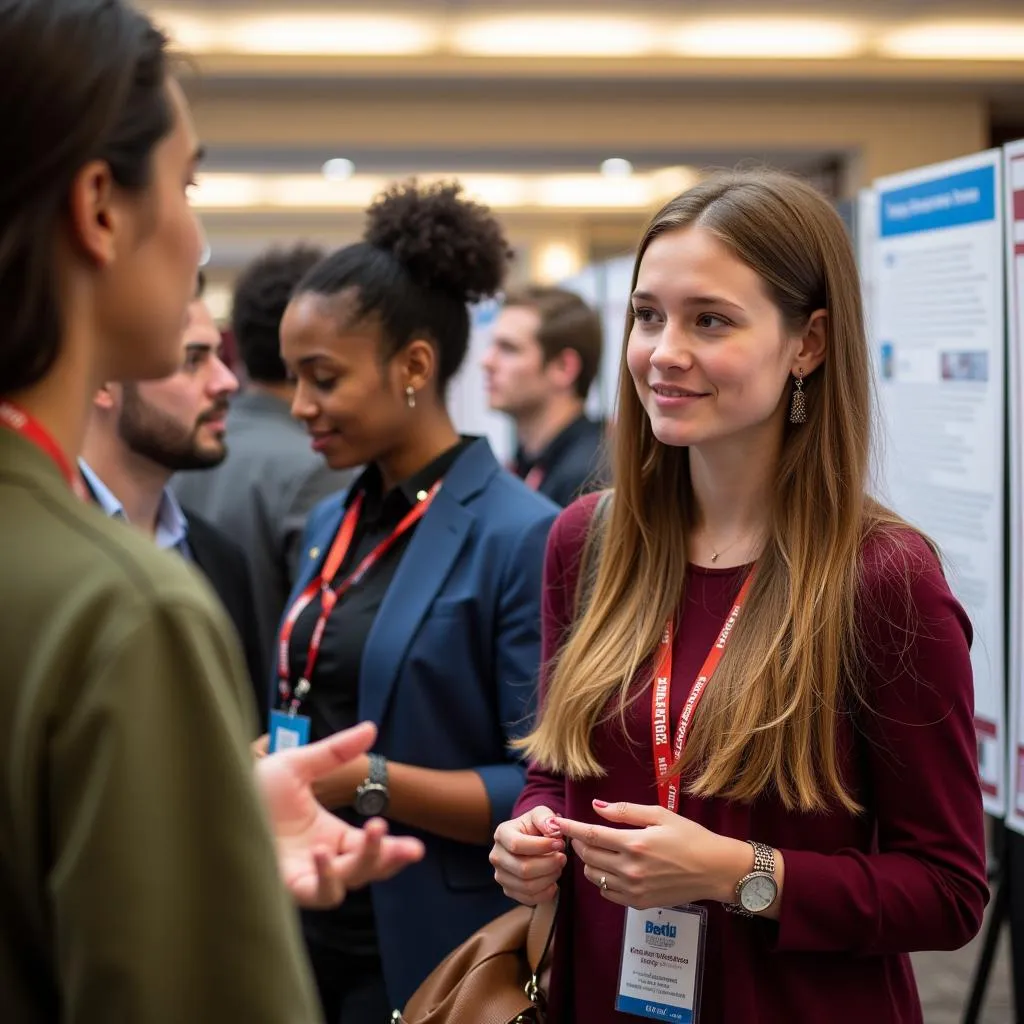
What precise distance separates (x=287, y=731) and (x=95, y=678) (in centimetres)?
138

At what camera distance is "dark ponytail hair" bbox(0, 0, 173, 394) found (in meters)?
0.78

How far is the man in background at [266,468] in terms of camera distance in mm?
3262

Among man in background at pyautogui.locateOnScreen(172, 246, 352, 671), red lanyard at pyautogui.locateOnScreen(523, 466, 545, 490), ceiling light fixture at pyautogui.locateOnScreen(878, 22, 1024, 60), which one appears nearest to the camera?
man in background at pyautogui.locateOnScreen(172, 246, 352, 671)

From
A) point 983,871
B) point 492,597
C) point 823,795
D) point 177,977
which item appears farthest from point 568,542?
point 177,977

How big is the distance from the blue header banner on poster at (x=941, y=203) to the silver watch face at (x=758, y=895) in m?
1.80

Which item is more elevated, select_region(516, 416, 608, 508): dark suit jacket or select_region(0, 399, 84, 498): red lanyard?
select_region(0, 399, 84, 498): red lanyard

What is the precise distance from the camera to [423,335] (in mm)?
2312

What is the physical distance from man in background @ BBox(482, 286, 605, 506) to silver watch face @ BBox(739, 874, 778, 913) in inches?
145

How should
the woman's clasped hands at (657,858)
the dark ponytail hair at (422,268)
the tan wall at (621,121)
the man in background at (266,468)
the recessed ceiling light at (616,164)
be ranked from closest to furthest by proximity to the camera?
the woman's clasped hands at (657,858)
the dark ponytail hair at (422,268)
the man in background at (266,468)
the tan wall at (621,121)
the recessed ceiling light at (616,164)

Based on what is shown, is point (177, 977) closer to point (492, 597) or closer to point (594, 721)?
point (594, 721)

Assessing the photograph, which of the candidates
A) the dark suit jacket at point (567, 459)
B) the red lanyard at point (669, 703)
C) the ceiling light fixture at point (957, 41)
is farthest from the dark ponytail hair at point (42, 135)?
the ceiling light fixture at point (957, 41)

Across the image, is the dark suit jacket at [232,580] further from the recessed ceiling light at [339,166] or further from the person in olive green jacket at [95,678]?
the recessed ceiling light at [339,166]

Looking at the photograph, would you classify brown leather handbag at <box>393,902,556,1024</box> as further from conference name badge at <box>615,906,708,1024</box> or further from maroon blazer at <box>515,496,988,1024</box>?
maroon blazer at <box>515,496,988,1024</box>

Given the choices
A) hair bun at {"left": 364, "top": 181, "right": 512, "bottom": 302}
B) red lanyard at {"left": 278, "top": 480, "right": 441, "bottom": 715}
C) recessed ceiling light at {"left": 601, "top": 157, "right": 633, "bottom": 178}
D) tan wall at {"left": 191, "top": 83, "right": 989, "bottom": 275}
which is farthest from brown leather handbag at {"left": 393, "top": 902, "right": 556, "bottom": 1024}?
recessed ceiling light at {"left": 601, "top": 157, "right": 633, "bottom": 178}
